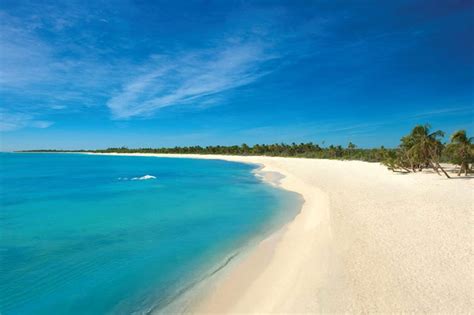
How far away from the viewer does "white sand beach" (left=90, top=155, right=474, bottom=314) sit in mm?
5016

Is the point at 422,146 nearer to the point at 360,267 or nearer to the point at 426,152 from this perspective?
the point at 426,152

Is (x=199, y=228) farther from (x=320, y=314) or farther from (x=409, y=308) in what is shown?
(x=409, y=308)

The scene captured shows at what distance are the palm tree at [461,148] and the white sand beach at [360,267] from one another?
1163 centimetres

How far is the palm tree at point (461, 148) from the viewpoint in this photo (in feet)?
64.8

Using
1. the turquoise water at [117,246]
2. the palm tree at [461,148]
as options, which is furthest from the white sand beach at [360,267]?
the palm tree at [461,148]

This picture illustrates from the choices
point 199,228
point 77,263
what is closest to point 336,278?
point 199,228

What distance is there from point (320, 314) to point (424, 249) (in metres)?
4.24

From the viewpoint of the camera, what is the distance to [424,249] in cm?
700

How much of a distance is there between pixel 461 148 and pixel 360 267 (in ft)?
65.3

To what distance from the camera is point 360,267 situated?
632 cm

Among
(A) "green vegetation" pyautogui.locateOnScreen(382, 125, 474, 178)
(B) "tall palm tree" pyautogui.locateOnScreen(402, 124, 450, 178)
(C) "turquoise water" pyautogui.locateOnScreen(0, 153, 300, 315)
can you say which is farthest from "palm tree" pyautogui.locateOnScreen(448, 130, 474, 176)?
(C) "turquoise water" pyautogui.locateOnScreen(0, 153, 300, 315)

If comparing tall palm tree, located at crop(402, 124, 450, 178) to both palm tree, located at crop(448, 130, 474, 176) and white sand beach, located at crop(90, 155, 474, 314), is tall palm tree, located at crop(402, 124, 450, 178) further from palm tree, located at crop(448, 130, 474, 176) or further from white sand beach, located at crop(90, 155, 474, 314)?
white sand beach, located at crop(90, 155, 474, 314)

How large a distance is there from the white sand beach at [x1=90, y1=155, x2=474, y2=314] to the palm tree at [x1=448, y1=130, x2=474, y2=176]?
1163 cm

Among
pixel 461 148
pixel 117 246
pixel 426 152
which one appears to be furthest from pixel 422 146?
pixel 117 246
